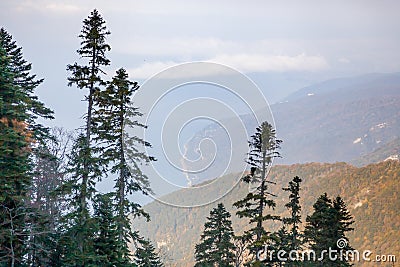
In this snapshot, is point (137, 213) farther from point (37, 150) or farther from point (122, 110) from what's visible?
point (37, 150)

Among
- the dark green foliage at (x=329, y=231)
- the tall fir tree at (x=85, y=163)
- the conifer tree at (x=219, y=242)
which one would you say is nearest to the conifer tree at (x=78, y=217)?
the tall fir tree at (x=85, y=163)

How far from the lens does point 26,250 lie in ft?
80.9

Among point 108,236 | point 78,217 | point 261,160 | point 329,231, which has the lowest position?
point 108,236

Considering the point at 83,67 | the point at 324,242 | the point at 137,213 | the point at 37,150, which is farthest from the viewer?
the point at 324,242

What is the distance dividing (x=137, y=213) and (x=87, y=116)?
18.7 feet

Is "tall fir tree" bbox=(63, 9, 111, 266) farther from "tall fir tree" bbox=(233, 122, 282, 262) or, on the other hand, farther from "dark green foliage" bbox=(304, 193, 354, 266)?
"dark green foliage" bbox=(304, 193, 354, 266)

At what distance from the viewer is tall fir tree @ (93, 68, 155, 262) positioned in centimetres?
2523

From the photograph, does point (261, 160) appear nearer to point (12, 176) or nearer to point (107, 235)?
point (107, 235)

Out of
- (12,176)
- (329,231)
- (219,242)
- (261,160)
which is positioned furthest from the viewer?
(329,231)

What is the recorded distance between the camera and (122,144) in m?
25.6

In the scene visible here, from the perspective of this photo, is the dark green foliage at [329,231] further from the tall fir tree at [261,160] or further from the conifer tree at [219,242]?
the tall fir tree at [261,160]

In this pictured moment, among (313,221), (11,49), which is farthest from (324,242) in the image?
(11,49)

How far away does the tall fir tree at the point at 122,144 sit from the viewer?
25234mm

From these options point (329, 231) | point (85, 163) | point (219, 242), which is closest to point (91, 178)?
point (85, 163)
